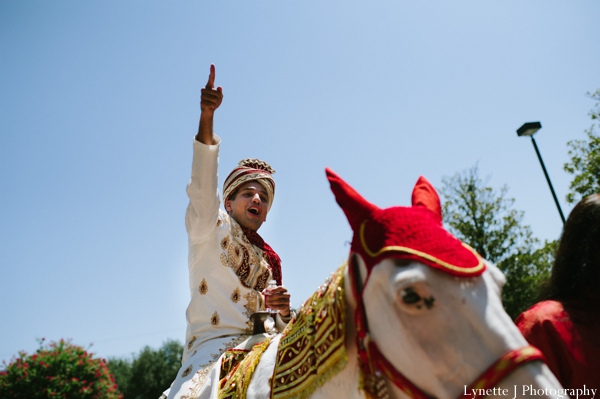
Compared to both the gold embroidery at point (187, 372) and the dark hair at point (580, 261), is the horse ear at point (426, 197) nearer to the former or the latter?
the dark hair at point (580, 261)

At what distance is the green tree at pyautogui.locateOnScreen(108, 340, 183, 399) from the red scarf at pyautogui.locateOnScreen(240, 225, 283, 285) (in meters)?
34.1

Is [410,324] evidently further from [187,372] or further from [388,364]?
[187,372]

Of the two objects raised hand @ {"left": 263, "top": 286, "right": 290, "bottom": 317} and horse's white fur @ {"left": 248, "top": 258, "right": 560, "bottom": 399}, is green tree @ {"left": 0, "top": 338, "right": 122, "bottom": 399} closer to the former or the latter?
raised hand @ {"left": 263, "top": 286, "right": 290, "bottom": 317}

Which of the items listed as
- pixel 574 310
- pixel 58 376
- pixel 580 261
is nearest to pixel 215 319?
pixel 574 310

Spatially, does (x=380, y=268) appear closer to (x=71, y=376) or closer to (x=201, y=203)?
(x=201, y=203)

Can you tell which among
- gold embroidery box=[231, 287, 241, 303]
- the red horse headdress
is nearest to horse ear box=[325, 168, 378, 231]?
the red horse headdress

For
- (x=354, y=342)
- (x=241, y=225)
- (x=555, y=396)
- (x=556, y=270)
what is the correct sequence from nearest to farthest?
(x=555, y=396), (x=354, y=342), (x=556, y=270), (x=241, y=225)

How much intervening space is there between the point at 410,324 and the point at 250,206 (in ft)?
8.94

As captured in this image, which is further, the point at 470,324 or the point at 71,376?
the point at 71,376

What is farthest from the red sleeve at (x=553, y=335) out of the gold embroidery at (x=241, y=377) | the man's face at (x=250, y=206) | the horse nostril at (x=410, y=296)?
the man's face at (x=250, y=206)

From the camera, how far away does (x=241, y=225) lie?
4.21 m

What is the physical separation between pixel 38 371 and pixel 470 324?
18.2 metres

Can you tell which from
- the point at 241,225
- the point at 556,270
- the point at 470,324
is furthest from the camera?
the point at 241,225

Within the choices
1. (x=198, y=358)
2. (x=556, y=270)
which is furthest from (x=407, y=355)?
(x=198, y=358)
